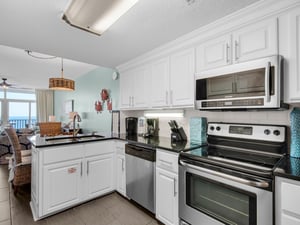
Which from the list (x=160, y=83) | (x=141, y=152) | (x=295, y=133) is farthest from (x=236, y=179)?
(x=160, y=83)

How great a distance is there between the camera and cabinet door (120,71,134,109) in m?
2.99

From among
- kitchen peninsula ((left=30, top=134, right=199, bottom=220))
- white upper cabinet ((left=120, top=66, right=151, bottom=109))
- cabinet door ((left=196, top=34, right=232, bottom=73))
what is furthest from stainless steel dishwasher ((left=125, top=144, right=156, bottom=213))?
cabinet door ((left=196, top=34, right=232, bottom=73))

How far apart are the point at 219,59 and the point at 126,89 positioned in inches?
70.9

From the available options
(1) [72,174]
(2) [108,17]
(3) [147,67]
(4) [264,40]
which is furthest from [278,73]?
(1) [72,174]

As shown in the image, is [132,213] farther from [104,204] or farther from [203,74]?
[203,74]

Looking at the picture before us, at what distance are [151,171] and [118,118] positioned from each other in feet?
5.37

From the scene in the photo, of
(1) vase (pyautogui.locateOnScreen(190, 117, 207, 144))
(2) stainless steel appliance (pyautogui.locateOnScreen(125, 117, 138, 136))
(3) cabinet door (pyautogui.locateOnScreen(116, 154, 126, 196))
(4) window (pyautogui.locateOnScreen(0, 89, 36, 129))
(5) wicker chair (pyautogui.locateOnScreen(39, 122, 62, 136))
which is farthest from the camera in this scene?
(4) window (pyautogui.locateOnScreen(0, 89, 36, 129))

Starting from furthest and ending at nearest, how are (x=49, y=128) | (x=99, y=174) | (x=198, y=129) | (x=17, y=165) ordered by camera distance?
(x=49, y=128) → (x=17, y=165) → (x=99, y=174) → (x=198, y=129)

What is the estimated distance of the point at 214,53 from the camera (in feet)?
5.87

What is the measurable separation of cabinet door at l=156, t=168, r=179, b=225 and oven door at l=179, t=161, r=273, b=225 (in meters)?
0.08

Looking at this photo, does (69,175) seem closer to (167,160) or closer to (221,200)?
(167,160)

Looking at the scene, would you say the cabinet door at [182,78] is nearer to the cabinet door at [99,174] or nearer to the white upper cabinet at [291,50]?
the white upper cabinet at [291,50]

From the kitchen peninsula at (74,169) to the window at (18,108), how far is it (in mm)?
7437

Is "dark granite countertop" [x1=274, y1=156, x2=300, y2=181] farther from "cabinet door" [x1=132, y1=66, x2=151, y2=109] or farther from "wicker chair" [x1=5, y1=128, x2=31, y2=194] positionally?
"wicker chair" [x1=5, y1=128, x2=31, y2=194]
